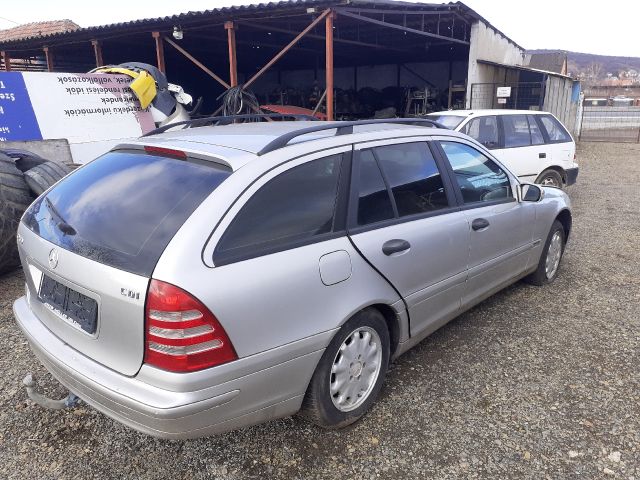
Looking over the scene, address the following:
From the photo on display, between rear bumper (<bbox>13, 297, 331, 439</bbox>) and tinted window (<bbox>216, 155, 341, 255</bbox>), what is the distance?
48 centimetres

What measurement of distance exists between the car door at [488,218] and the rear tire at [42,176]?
3.78 meters

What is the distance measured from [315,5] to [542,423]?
887 cm

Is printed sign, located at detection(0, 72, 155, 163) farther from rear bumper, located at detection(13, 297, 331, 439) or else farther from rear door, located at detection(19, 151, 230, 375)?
rear bumper, located at detection(13, 297, 331, 439)

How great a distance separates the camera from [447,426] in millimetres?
2654

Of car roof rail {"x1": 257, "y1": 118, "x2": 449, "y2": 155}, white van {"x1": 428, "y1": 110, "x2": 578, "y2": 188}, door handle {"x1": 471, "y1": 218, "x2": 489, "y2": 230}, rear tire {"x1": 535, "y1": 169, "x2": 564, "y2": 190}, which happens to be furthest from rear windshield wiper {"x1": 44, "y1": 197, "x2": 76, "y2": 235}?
rear tire {"x1": 535, "y1": 169, "x2": 564, "y2": 190}

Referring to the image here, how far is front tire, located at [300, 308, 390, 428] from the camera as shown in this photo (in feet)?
7.82

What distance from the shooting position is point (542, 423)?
2.67 m

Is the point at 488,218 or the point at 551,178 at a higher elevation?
the point at 488,218

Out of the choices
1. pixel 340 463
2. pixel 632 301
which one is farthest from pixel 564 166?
pixel 340 463

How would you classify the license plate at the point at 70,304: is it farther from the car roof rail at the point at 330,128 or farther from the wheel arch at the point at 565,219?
the wheel arch at the point at 565,219

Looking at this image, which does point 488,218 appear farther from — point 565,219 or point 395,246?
point 565,219

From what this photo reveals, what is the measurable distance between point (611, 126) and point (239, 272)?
28649 millimetres

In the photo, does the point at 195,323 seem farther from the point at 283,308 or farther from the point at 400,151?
→ the point at 400,151

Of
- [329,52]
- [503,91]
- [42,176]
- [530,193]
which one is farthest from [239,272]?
[503,91]
